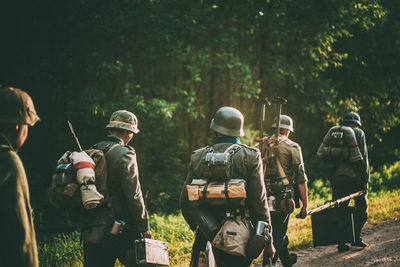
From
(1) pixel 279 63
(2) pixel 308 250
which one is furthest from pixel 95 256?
(1) pixel 279 63

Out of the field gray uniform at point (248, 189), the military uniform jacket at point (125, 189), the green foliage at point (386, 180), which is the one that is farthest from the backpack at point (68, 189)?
the green foliage at point (386, 180)

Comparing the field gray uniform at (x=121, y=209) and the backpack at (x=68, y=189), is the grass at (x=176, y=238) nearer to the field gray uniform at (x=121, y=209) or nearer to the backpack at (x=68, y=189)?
→ the field gray uniform at (x=121, y=209)

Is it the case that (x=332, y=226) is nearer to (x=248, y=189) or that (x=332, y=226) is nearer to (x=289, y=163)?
(x=289, y=163)

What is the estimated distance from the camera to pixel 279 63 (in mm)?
14383

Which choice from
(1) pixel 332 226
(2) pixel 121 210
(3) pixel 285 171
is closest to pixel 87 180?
(2) pixel 121 210

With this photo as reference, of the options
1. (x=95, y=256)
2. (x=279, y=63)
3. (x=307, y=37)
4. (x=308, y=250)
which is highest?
(x=307, y=37)

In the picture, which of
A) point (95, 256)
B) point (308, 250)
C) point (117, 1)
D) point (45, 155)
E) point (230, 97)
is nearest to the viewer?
point (95, 256)

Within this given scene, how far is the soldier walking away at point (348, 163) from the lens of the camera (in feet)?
22.0

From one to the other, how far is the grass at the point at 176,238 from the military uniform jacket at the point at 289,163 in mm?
1982

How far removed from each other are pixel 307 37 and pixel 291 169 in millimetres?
10535

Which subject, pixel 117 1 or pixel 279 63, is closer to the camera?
pixel 117 1

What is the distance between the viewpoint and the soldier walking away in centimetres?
669

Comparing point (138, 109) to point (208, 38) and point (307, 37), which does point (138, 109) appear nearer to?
point (208, 38)

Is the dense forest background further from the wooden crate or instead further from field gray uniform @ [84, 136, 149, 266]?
the wooden crate
